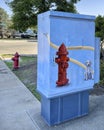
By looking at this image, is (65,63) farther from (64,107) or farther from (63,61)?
(64,107)

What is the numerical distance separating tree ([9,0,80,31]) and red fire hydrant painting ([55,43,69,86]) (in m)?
8.13

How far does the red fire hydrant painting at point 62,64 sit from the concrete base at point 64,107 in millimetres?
317

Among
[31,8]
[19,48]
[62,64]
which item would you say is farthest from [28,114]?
[19,48]

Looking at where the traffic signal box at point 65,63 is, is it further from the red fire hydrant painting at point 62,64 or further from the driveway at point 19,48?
the driveway at point 19,48

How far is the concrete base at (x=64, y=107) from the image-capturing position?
4.08m

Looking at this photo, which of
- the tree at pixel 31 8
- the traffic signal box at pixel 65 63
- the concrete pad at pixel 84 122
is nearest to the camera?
the traffic signal box at pixel 65 63

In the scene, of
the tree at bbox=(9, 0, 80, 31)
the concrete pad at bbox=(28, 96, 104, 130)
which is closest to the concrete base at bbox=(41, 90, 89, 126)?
the concrete pad at bbox=(28, 96, 104, 130)

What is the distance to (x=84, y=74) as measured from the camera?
4266mm

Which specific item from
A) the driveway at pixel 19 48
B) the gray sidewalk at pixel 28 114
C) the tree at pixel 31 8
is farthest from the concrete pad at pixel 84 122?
the driveway at pixel 19 48

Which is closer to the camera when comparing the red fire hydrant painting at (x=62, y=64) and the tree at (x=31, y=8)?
the red fire hydrant painting at (x=62, y=64)

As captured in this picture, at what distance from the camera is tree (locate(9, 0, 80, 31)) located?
38.0 feet

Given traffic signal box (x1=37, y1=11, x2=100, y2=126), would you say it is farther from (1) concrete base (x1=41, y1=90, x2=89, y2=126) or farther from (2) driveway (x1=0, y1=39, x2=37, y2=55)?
(2) driveway (x1=0, y1=39, x2=37, y2=55)

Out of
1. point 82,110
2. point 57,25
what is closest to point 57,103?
point 82,110

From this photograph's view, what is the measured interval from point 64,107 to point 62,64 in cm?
87
